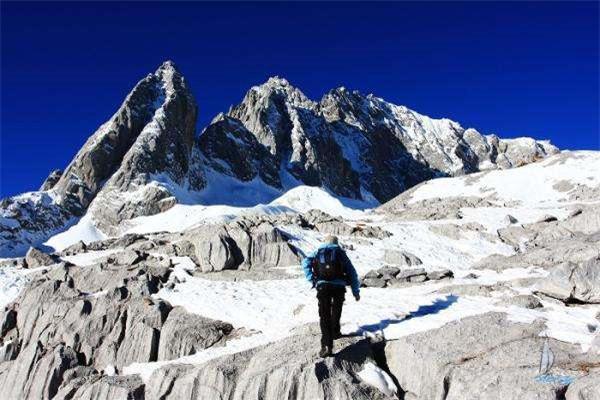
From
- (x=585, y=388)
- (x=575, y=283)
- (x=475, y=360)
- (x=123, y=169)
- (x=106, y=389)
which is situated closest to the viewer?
(x=585, y=388)

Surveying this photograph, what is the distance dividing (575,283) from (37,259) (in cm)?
2912

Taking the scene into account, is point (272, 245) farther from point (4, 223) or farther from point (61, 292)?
point (4, 223)

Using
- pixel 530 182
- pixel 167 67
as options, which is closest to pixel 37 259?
pixel 530 182

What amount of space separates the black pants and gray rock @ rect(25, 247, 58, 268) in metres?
25.1

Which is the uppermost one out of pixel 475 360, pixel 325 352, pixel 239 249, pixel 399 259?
pixel 239 249

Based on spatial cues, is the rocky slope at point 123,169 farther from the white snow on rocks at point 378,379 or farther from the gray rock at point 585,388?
the gray rock at point 585,388

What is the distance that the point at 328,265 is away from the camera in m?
12.8

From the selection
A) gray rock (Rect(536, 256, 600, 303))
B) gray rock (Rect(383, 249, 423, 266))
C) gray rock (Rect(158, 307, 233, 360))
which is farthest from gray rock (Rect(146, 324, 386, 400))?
gray rock (Rect(383, 249, 423, 266))

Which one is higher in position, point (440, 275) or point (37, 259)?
point (37, 259)

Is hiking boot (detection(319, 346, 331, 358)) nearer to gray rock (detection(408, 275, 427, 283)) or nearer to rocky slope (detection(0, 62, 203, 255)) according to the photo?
gray rock (detection(408, 275, 427, 283))

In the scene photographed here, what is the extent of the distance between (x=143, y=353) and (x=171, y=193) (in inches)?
4953

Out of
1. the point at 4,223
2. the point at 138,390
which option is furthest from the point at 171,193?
the point at 138,390

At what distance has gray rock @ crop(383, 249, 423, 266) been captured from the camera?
30578 mm

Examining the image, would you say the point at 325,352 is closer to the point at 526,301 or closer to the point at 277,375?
the point at 277,375
